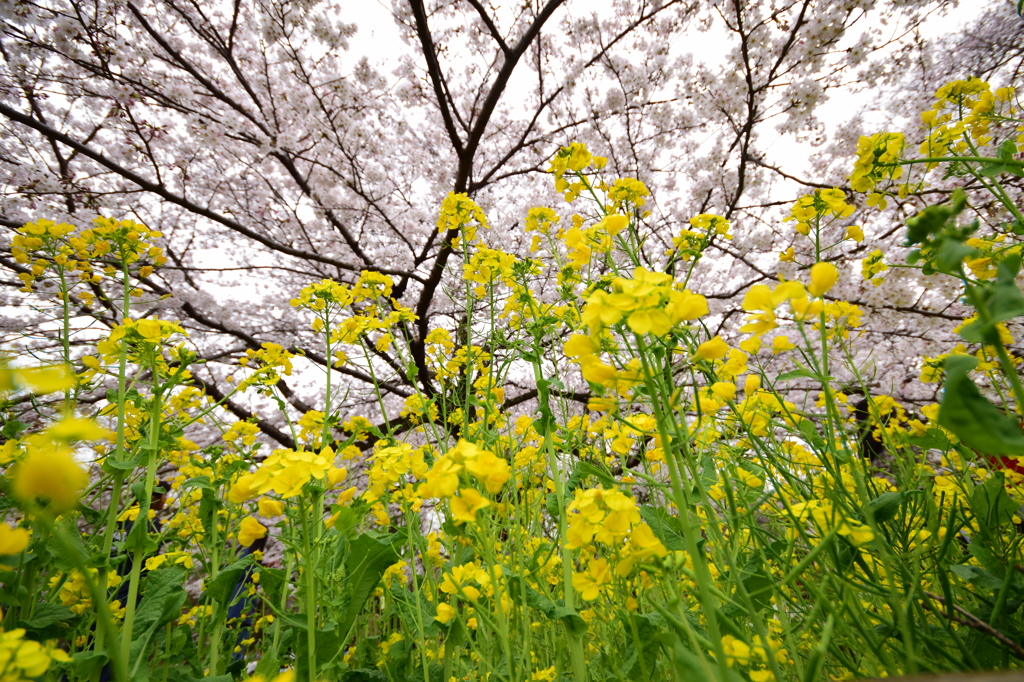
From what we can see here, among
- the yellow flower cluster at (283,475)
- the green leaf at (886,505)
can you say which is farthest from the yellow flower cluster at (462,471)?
the green leaf at (886,505)

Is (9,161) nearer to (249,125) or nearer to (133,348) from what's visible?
(249,125)

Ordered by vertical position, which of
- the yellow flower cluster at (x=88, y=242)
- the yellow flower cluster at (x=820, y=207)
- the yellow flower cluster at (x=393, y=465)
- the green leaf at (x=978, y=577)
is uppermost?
the yellow flower cluster at (x=88, y=242)

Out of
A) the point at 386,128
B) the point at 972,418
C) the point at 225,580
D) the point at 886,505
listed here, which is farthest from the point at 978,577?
the point at 386,128

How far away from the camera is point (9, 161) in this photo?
3.87 m

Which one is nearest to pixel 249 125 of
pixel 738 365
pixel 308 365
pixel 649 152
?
pixel 308 365

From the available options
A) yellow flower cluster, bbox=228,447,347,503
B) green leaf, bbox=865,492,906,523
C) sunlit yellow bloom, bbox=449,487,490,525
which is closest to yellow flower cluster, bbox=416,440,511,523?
sunlit yellow bloom, bbox=449,487,490,525

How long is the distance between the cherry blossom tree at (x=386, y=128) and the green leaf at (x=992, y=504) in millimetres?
3692

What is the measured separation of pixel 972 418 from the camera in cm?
48

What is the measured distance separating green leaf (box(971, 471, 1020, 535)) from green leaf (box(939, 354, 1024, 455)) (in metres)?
0.73

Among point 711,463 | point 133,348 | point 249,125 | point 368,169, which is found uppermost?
point 249,125

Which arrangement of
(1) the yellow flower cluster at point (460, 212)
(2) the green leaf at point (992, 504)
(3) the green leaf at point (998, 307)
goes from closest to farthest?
(3) the green leaf at point (998, 307), (2) the green leaf at point (992, 504), (1) the yellow flower cluster at point (460, 212)

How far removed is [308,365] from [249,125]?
10.5 feet

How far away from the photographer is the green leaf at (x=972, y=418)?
1.53ft

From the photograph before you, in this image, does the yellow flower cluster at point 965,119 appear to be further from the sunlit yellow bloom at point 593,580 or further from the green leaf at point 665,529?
the sunlit yellow bloom at point 593,580
